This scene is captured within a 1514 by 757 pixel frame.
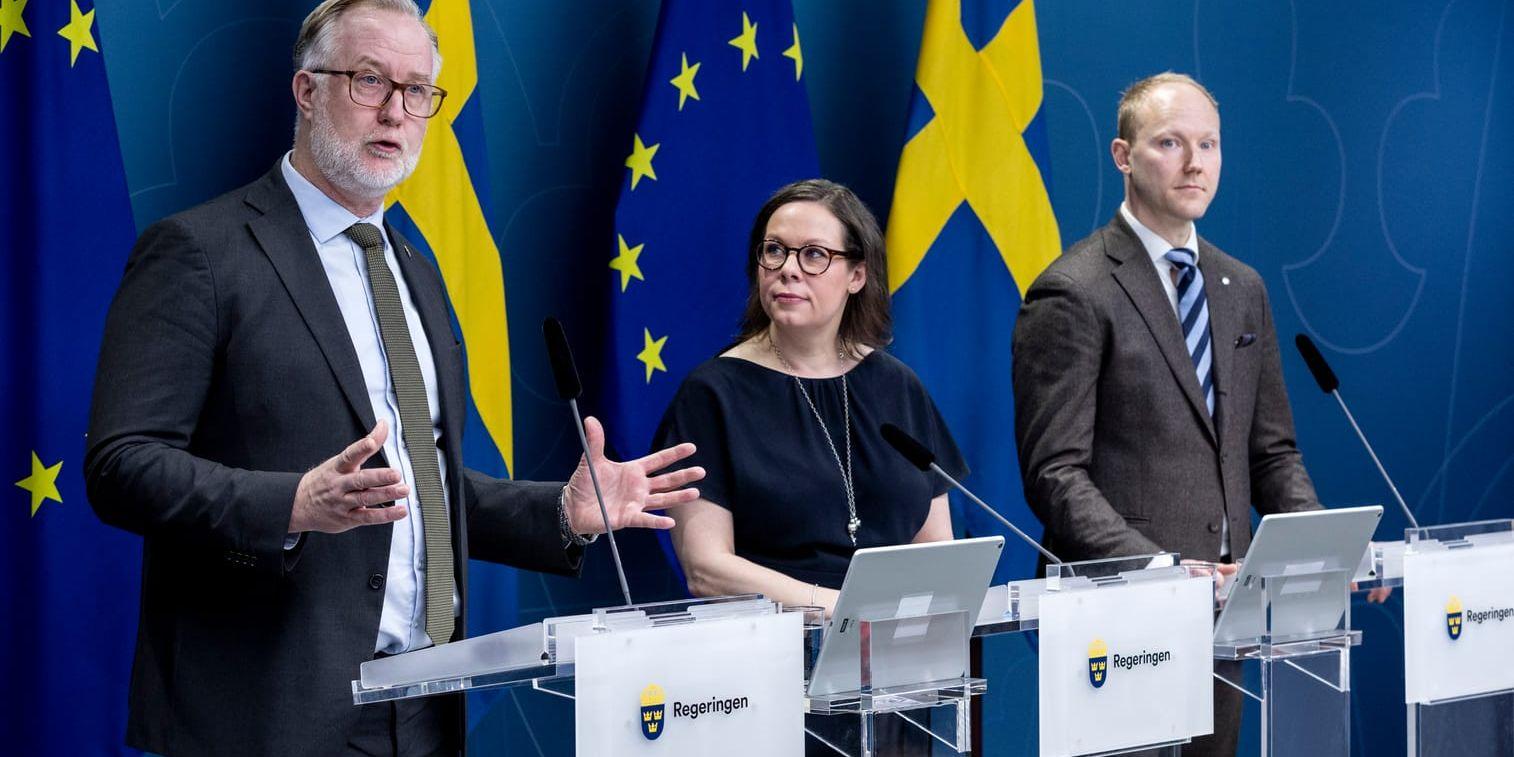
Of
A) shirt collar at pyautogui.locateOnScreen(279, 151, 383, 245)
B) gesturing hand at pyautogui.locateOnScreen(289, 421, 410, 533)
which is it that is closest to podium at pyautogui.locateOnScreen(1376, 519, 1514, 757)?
gesturing hand at pyautogui.locateOnScreen(289, 421, 410, 533)

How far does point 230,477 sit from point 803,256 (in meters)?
1.21

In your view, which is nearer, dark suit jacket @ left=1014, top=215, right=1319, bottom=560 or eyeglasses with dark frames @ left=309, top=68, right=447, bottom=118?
eyeglasses with dark frames @ left=309, top=68, right=447, bottom=118

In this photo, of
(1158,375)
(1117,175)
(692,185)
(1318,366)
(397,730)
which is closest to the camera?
(397,730)

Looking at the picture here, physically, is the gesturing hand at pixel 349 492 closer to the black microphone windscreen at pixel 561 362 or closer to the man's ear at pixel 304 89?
the black microphone windscreen at pixel 561 362

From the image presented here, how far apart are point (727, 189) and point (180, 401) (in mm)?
1840

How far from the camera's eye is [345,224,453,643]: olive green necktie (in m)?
2.11

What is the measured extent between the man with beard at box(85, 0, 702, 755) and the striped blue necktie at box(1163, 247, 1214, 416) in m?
1.29

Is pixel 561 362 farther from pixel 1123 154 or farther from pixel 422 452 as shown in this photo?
pixel 1123 154

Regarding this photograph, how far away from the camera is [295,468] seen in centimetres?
203

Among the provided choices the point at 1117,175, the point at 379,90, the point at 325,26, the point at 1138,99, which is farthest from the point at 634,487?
the point at 1117,175

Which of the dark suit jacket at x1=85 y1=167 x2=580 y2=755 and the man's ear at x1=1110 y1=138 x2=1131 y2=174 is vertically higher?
the man's ear at x1=1110 y1=138 x2=1131 y2=174

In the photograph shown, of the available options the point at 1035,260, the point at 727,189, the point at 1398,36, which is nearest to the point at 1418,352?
the point at 1398,36

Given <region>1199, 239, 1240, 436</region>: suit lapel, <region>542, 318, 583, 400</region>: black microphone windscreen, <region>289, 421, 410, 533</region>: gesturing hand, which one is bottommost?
<region>289, 421, 410, 533</region>: gesturing hand

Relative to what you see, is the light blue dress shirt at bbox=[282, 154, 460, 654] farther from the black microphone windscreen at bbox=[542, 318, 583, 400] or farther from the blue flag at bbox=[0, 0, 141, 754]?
the blue flag at bbox=[0, 0, 141, 754]
